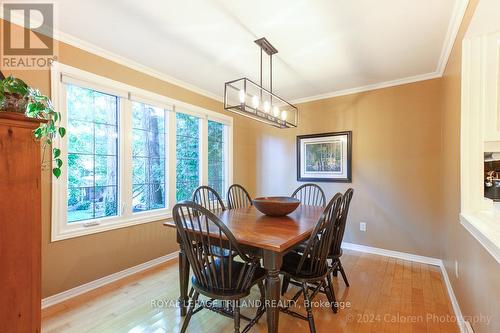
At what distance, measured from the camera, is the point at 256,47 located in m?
2.39

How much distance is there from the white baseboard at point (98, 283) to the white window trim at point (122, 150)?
50 centimetres

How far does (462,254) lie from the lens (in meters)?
1.85

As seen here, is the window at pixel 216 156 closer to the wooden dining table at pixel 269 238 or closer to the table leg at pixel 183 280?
the wooden dining table at pixel 269 238

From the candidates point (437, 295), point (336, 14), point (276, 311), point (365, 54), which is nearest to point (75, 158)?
point (276, 311)

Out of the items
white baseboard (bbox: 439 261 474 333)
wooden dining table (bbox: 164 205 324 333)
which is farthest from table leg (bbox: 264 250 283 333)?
white baseboard (bbox: 439 261 474 333)

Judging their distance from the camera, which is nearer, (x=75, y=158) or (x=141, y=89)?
(x=75, y=158)

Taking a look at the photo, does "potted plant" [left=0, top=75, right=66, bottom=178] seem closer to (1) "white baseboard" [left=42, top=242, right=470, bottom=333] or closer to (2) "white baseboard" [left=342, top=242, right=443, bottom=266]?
(1) "white baseboard" [left=42, top=242, right=470, bottom=333]

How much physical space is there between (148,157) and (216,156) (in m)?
1.27

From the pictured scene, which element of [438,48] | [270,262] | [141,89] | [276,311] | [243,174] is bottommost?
[276,311]

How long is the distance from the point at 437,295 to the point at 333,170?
76.3 inches

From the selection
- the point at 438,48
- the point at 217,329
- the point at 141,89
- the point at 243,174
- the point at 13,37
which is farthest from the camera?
the point at 243,174

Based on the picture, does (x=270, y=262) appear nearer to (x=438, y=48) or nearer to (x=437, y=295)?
(x=437, y=295)

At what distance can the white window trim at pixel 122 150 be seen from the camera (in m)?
2.14

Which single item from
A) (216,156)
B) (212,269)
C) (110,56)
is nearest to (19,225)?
(212,269)
